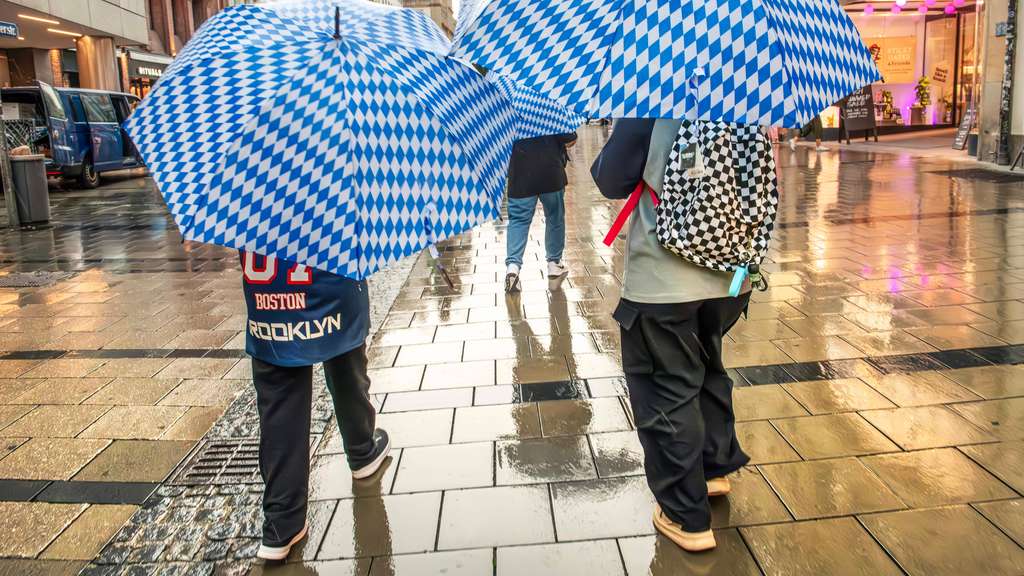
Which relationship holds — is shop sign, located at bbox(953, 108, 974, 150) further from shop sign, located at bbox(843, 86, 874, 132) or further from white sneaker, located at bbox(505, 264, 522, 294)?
white sneaker, located at bbox(505, 264, 522, 294)

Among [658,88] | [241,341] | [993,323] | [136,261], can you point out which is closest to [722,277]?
[658,88]

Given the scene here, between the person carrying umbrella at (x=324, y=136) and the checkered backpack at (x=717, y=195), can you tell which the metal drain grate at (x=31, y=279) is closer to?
the person carrying umbrella at (x=324, y=136)

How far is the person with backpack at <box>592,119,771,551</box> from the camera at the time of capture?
2.81 metres

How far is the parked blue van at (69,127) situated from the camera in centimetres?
1720

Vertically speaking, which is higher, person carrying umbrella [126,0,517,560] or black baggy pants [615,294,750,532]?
person carrying umbrella [126,0,517,560]

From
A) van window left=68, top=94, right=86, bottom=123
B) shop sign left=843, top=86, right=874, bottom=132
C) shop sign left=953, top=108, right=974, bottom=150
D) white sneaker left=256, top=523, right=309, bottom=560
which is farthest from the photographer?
shop sign left=843, top=86, right=874, bottom=132

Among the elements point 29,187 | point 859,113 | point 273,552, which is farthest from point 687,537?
point 859,113

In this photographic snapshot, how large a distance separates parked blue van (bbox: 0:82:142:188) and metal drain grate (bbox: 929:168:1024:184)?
16383 millimetres

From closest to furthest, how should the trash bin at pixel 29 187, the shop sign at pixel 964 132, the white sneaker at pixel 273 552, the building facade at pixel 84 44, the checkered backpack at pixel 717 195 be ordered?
the checkered backpack at pixel 717 195 → the white sneaker at pixel 273 552 → the trash bin at pixel 29 187 → the shop sign at pixel 964 132 → the building facade at pixel 84 44

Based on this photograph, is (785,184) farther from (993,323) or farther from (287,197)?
(287,197)

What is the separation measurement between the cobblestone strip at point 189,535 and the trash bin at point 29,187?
34.0ft

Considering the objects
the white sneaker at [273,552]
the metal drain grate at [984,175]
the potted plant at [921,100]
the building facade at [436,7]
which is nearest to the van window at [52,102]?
the white sneaker at [273,552]

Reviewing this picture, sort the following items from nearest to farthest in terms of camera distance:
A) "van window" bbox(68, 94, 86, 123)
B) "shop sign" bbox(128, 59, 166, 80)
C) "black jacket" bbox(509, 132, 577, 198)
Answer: "black jacket" bbox(509, 132, 577, 198) → "van window" bbox(68, 94, 86, 123) → "shop sign" bbox(128, 59, 166, 80)

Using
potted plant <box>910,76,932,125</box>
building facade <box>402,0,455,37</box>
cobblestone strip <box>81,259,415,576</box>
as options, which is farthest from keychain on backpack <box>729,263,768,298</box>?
building facade <box>402,0,455,37</box>
